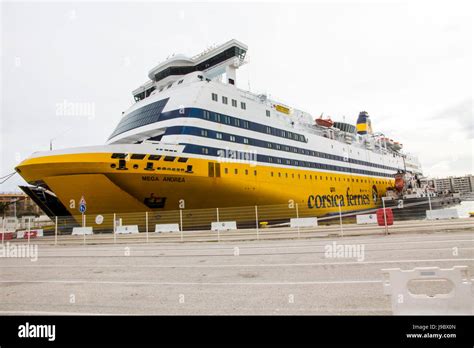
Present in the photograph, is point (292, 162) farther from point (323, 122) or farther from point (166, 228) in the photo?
point (166, 228)

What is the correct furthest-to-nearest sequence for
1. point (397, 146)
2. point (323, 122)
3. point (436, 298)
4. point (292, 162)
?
1. point (397, 146)
2. point (323, 122)
3. point (292, 162)
4. point (436, 298)

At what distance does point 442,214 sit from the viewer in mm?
17641

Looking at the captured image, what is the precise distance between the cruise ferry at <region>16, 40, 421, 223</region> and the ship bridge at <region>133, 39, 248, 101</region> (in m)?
0.11

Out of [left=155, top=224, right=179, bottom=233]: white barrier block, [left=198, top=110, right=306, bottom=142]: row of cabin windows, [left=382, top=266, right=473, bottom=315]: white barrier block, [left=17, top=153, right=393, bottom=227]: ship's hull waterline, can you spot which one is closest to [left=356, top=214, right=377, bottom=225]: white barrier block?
[left=17, top=153, right=393, bottom=227]: ship's hull waterline

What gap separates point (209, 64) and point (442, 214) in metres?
27.6

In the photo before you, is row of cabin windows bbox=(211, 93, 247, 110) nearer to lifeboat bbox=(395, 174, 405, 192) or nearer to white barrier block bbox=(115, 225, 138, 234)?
white barrier block bbox=(115, 225, 138, 234)

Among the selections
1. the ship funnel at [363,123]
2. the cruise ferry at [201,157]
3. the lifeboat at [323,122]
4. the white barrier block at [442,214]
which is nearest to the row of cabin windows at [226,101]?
the cruise ferry at [201,157]

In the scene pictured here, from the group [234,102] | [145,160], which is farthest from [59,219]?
[234,102]

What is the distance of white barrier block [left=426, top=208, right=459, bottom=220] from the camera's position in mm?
17122

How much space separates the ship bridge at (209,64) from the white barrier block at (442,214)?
927 inches

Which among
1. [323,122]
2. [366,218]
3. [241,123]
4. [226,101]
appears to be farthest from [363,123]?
[366,218]

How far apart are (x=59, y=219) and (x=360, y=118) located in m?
63.3
